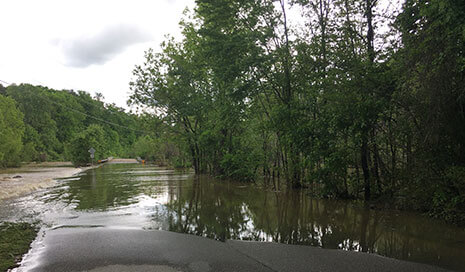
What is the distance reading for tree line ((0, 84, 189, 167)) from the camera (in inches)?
1561

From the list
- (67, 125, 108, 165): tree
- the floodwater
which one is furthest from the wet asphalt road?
(67, 125, 108, 165): tree

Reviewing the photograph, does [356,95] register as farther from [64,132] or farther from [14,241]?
[64,132]

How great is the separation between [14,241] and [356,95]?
918 centimetres

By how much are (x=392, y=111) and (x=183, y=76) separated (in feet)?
56.6

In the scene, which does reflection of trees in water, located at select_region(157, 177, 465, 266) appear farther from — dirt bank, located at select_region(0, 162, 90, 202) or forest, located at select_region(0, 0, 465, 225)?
dirt bank, located at select_region(0, 162, 90, 202)

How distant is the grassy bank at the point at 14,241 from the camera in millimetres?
5105

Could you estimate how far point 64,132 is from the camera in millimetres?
86312

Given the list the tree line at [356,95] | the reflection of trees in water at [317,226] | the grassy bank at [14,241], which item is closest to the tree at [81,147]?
the tree line at [356,95]

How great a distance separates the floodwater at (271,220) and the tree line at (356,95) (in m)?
1.18

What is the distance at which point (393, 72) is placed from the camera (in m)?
8.55

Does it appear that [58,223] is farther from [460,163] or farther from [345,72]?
[460,163]

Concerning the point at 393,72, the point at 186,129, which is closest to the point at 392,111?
the point at 393,72

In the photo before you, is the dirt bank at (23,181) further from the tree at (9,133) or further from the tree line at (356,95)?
the tree line at (356,95)

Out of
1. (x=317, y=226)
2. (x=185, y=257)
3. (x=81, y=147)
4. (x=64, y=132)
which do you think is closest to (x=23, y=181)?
(x=185, y=257)
